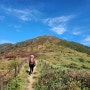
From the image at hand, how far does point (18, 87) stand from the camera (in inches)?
931

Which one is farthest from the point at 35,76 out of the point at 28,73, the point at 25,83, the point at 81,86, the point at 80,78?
the point at 81,86

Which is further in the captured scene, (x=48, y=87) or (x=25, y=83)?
(x=25, y=83)

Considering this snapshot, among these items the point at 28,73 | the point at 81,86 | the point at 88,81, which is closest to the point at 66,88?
the point at 81,86

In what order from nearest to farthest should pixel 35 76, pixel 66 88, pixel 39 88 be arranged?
pixel 66 88 → pixel 39 88 → pixel 35 76

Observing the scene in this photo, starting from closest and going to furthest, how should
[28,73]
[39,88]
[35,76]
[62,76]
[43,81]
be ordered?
[39,88], [43,81], [62,76], [35,76], [28,73]

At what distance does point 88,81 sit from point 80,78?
151 cm

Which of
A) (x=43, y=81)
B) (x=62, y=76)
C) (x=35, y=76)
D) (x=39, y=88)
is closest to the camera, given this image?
(x=39, y=88)

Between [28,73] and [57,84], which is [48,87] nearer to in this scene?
[57,84]

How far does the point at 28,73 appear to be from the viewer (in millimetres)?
31969

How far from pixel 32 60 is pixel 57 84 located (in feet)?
28.0

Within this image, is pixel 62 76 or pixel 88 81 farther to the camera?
pixel 62 76

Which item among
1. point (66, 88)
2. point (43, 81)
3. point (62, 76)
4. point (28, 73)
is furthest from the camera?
point (28, 73)

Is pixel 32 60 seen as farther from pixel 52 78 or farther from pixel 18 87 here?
pixel 18 87

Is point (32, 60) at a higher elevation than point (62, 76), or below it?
higher
